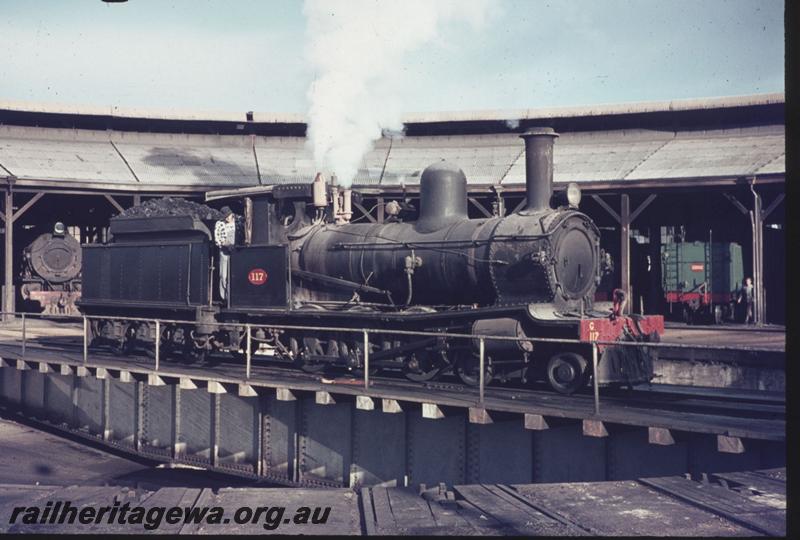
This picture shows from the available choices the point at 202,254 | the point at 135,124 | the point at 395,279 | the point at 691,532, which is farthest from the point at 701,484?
the point at 135,124

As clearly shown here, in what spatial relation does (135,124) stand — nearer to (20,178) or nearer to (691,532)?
(20,178)

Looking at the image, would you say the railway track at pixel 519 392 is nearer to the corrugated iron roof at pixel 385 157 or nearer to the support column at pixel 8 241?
the support column at pixel 8 241

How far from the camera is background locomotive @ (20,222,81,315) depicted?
2911 cm

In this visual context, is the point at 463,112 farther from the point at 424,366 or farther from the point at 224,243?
the point at 424,366

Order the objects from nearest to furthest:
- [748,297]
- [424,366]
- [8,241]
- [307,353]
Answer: [424,366], [307,353], [748,297], [8,241]

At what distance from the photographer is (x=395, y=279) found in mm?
14141

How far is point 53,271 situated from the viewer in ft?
96.7

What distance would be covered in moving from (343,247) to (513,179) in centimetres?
1069

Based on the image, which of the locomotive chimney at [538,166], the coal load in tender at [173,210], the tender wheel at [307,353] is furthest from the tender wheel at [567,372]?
the coal load in tender at [173,210]

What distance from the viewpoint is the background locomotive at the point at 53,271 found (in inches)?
1146

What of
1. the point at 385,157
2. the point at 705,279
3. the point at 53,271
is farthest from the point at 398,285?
the point at 53,271

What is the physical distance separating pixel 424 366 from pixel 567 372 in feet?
8.51

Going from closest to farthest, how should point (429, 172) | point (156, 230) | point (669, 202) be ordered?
point (429, 172) < point (156, 230) < point (669, 202)

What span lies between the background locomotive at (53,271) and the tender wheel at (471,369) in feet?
67.9
